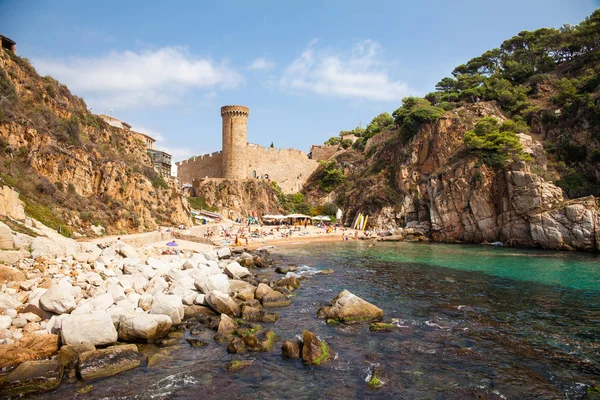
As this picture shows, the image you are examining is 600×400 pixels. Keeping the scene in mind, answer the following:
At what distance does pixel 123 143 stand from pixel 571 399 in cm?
3275

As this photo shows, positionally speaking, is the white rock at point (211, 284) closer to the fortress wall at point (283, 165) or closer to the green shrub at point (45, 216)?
the green shrub at point (45, 216)

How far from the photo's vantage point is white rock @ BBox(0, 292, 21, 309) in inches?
297

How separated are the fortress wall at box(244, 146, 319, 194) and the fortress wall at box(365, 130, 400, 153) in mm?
8319

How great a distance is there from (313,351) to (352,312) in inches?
107

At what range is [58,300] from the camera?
7988mm

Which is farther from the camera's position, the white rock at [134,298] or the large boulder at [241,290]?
the large boulder at [241,290]

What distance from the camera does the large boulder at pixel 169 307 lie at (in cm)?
924

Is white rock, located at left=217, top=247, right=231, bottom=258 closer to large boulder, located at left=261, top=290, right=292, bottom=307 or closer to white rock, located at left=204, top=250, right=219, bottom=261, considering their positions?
white rock, located at left=204, top=250, right=219, bottom=261

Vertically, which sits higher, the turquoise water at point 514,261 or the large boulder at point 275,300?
the turquoise water at point 514,261

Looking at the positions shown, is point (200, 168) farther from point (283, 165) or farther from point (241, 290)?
point (241, 290)

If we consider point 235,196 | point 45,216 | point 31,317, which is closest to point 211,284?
point 31,317

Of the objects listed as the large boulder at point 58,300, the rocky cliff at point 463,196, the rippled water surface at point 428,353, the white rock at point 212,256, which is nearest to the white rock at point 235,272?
the rippled water surface at point 428,353

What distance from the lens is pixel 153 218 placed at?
26.0 meters

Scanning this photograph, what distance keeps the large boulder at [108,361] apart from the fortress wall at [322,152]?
5219 centimetres
